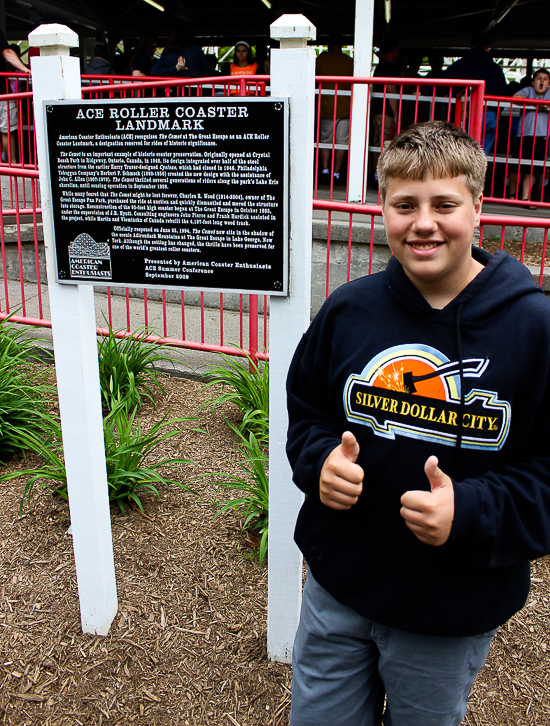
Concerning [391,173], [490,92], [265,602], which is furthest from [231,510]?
[490,92]

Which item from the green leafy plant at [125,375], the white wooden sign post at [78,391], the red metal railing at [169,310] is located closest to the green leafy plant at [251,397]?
the red metal railing at [169,310]

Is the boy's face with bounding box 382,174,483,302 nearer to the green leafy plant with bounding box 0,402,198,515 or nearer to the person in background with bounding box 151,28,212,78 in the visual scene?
the green leafy plant with bounding box 0,402,198,515

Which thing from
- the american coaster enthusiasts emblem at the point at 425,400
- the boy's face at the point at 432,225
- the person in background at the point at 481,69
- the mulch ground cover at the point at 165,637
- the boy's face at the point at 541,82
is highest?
the person in background at the point at 481,69

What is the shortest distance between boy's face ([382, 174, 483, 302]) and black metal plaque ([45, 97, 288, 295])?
56 centimetres

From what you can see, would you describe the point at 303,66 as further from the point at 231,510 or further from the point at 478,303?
the point at 231,510

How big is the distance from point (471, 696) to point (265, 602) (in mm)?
830

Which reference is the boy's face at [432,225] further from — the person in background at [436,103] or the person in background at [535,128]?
the person in background at [535,128]

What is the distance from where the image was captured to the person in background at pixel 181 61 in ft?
28.2

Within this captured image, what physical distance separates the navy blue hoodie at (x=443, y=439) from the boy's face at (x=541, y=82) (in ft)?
26.2

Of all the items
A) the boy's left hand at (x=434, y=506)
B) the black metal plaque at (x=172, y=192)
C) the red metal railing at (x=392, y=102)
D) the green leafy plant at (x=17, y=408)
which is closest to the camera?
the boy's left hand at (x=434, y=506)

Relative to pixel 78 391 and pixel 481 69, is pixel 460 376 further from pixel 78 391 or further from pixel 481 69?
pixel 481 69

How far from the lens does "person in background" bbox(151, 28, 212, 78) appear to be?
8.59 metres

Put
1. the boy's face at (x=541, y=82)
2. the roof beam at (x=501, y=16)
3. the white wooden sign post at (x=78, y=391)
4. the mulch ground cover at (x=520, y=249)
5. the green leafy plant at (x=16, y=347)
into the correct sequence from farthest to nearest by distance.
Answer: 1. the roof beam at (x=501, y=16)
2. the boy's face at (x=541, y=82)
3. the mulch ground cover at (x=520, y=249)
4. the green leafy plant at (x=16, y=347)
5. the white wooden sign post at (x=78, y=391)

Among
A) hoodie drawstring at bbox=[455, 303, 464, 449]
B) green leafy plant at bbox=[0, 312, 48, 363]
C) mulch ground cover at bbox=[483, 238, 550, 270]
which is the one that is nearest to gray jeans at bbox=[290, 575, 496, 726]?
hoodie drawstring at bbox=[455, 303, 464, 449]
